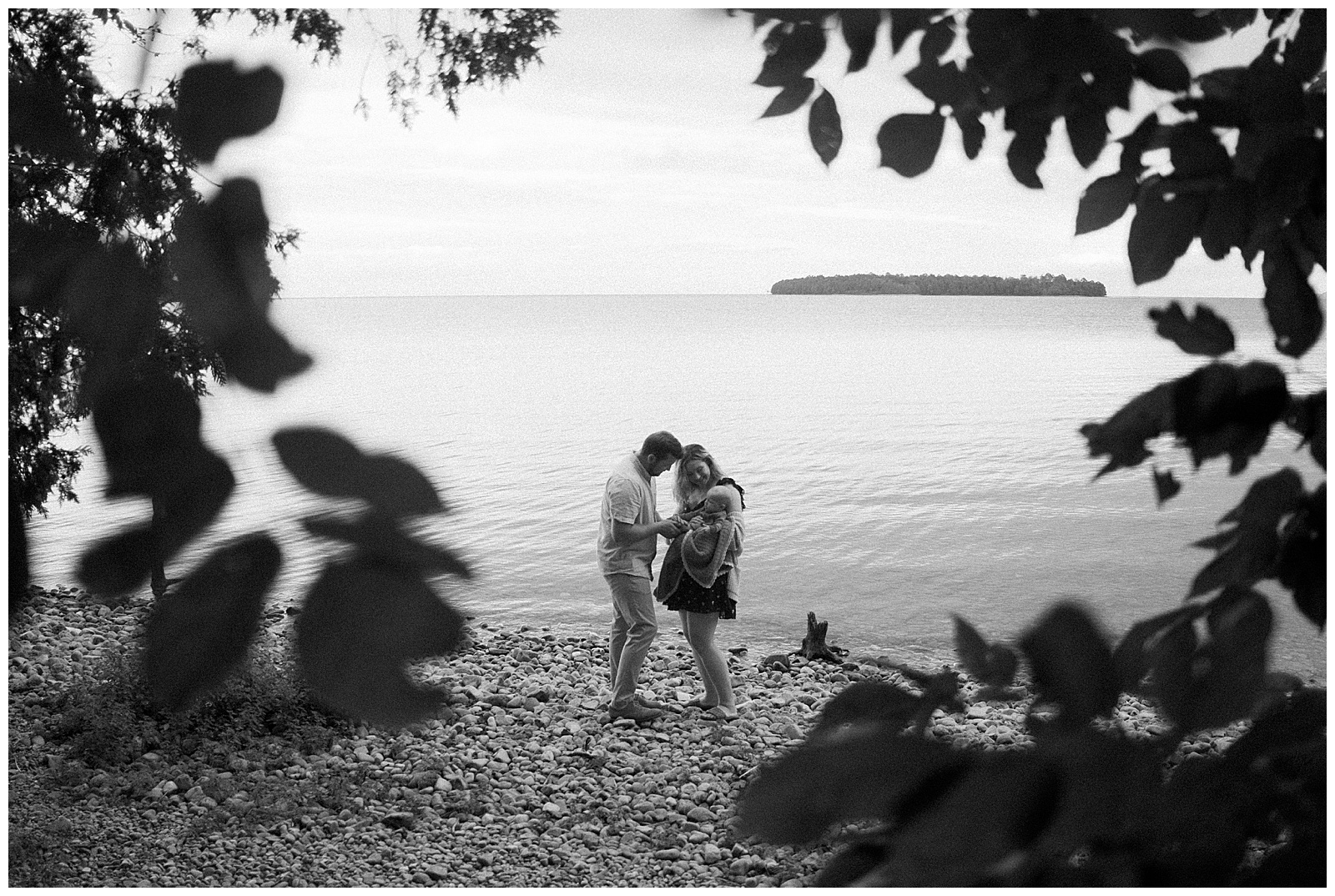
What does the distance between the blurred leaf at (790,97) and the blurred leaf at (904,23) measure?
67 mm

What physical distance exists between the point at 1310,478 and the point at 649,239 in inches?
35.4

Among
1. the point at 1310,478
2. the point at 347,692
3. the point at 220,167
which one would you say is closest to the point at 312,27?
the point at 220,167

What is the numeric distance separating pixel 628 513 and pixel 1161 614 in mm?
4313

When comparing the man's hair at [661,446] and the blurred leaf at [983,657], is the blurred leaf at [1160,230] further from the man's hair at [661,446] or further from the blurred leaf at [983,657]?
the man's hair at [661,446]

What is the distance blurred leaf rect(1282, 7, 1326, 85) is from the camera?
81 cm

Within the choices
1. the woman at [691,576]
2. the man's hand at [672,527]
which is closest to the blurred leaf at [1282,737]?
the man's hand at [672,527]

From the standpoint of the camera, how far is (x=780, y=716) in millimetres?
6395

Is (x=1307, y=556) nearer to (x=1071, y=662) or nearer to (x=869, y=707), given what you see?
(x=1071, y=662)

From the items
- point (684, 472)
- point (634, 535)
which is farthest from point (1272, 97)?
point (684, 472)

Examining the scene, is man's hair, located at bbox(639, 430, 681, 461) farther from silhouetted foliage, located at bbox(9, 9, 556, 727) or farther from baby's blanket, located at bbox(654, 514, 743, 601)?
silhouetted foliage, located at bbox(9, 9, 556, 727)

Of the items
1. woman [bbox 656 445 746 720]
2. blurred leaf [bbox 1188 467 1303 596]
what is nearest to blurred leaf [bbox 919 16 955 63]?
blurred leaf [bbox 1188 467 1303 596]

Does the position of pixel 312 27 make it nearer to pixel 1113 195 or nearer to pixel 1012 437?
pixel 1113 195

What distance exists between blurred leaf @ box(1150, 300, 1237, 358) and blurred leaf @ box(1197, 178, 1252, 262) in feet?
0.38

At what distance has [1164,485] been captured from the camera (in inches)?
29.1
